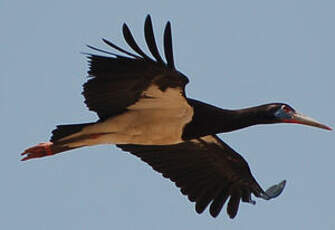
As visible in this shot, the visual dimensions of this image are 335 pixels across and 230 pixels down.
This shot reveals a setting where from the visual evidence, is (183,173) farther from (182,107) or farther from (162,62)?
(162,62)

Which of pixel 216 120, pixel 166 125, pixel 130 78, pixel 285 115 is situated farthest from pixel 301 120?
pixel 130 78

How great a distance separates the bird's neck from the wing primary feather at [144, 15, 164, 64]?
1.48 meters

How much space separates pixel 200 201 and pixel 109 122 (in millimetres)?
2415

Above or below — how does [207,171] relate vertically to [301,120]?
below

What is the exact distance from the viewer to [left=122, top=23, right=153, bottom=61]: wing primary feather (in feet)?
39.4

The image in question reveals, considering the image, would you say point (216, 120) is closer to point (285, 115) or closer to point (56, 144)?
point (285, 115)

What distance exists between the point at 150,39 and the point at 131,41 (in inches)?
8.7

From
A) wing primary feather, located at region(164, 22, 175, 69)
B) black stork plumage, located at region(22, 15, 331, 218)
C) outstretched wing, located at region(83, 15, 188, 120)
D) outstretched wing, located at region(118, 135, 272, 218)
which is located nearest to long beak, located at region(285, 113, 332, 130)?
black stork plumage, located at region(22, 15, 331, 218)

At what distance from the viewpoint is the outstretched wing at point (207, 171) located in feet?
49.6

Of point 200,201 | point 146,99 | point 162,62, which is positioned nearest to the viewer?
point 162,62

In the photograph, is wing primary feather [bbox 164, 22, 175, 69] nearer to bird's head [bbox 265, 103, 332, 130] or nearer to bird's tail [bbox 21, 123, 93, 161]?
bird's tail [bbox 21, 123, 93, 161]

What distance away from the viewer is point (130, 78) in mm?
12648

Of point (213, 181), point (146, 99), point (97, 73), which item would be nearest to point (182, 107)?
point (146, 99)

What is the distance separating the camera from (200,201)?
1516cm
